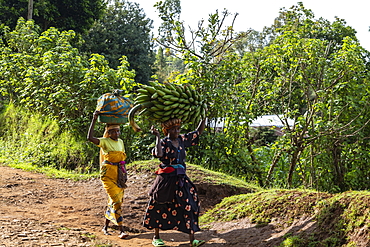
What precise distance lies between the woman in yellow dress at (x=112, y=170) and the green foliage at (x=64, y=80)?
420 cm

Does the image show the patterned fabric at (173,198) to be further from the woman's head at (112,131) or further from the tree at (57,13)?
the tree at (57,13)

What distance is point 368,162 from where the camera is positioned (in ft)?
26.2

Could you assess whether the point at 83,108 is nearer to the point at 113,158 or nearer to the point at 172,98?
the point at 113,158

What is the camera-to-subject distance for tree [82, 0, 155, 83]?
27094 millimetres

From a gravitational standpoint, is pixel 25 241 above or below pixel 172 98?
below

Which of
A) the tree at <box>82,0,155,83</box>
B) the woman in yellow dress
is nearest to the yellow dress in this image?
the woman in yellow dress

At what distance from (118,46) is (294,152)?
2143 cm

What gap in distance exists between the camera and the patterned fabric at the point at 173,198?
4.49 meters

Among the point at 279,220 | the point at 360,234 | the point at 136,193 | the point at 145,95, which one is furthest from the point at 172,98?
the point at 136,193

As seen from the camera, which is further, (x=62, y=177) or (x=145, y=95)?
(x=62, y=177)

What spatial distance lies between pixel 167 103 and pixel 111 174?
1.39 metres

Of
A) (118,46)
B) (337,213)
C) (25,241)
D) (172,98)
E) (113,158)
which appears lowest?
(25,241)

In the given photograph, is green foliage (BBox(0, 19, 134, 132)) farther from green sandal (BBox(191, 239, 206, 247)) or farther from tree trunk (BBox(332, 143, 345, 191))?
green sandal (BBox(191, 239, 206, 247))

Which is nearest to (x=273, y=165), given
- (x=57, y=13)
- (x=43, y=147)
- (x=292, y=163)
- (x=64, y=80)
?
(x=292, y=163)
